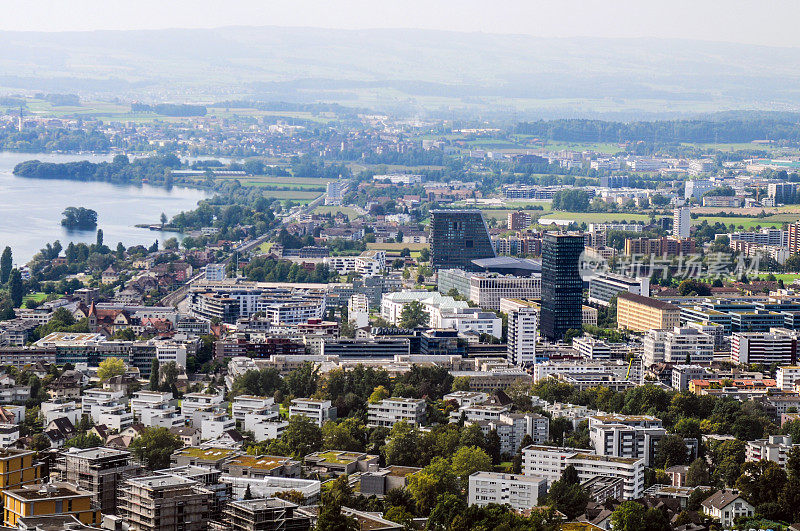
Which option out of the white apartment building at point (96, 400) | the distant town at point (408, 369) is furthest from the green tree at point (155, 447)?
→ the white apartment building at point (96, 400)

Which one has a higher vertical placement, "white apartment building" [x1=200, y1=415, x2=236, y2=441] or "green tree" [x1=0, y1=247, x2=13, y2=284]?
"white apartment building" [x1=200, y1=415, x2=236, y2=441]

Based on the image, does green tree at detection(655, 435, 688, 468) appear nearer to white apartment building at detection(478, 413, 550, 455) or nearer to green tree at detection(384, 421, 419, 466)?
white apartment building at detection(478, 413, 550, 455)

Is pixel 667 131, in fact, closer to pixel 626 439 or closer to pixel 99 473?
pixel 626 439

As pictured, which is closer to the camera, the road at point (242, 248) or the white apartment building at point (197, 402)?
the white apartment building at point (197, 402)

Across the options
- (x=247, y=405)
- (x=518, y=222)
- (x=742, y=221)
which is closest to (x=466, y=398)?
(x=247, y=405)

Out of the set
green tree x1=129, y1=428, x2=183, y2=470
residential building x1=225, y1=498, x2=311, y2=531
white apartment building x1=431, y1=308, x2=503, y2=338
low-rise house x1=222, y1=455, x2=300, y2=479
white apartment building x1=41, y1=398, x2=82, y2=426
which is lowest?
white apartment building x1=431, y1=308, x2=503, y2=338

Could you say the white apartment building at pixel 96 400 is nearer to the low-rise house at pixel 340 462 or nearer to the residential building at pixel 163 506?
the low-rise house at pixel 340 462

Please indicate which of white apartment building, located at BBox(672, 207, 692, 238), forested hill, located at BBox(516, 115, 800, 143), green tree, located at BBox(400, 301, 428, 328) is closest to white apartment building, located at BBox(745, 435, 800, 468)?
green tree, located at BBox(400, 301, 428, 328)
